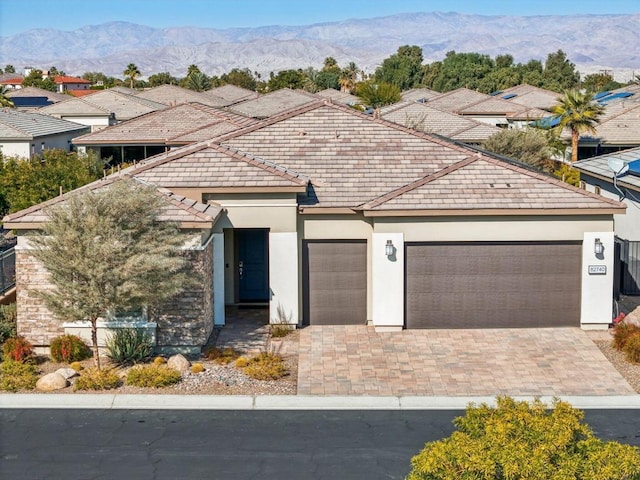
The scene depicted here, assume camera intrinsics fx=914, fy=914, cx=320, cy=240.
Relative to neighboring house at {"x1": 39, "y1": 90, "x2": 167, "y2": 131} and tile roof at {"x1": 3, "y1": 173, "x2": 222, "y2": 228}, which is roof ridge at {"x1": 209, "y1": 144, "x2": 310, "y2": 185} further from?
neighboring house at {"x1": 39, "y1": 90, "x2": 167, "y2": 131}

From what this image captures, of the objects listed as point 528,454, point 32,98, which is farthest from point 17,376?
point 32,98

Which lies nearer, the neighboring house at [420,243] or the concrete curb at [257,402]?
the concrete curb at [257,402]

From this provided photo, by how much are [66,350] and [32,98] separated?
70.9 m

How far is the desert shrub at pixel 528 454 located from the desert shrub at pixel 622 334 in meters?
10.0

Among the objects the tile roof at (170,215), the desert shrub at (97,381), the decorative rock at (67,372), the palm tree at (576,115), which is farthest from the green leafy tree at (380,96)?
the desert shrub at (97,381)

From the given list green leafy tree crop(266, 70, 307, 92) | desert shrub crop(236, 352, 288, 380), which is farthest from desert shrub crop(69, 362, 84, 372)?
green leafy tree crop(266, 70, 307, 92)

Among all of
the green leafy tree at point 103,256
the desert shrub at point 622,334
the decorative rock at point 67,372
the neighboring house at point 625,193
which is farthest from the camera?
the neighboring house at point 625,193

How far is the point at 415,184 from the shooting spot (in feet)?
69.6

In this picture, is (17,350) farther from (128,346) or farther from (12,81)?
(12,81)

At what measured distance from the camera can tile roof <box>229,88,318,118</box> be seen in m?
58.9

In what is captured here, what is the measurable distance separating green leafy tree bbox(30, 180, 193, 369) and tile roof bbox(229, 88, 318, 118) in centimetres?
4044

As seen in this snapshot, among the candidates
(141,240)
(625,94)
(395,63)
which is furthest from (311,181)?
(395,63)

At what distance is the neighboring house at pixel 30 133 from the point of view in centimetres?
4662

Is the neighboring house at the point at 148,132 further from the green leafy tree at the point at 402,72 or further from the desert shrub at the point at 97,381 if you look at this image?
the green leafy tree at the point at 402,72
